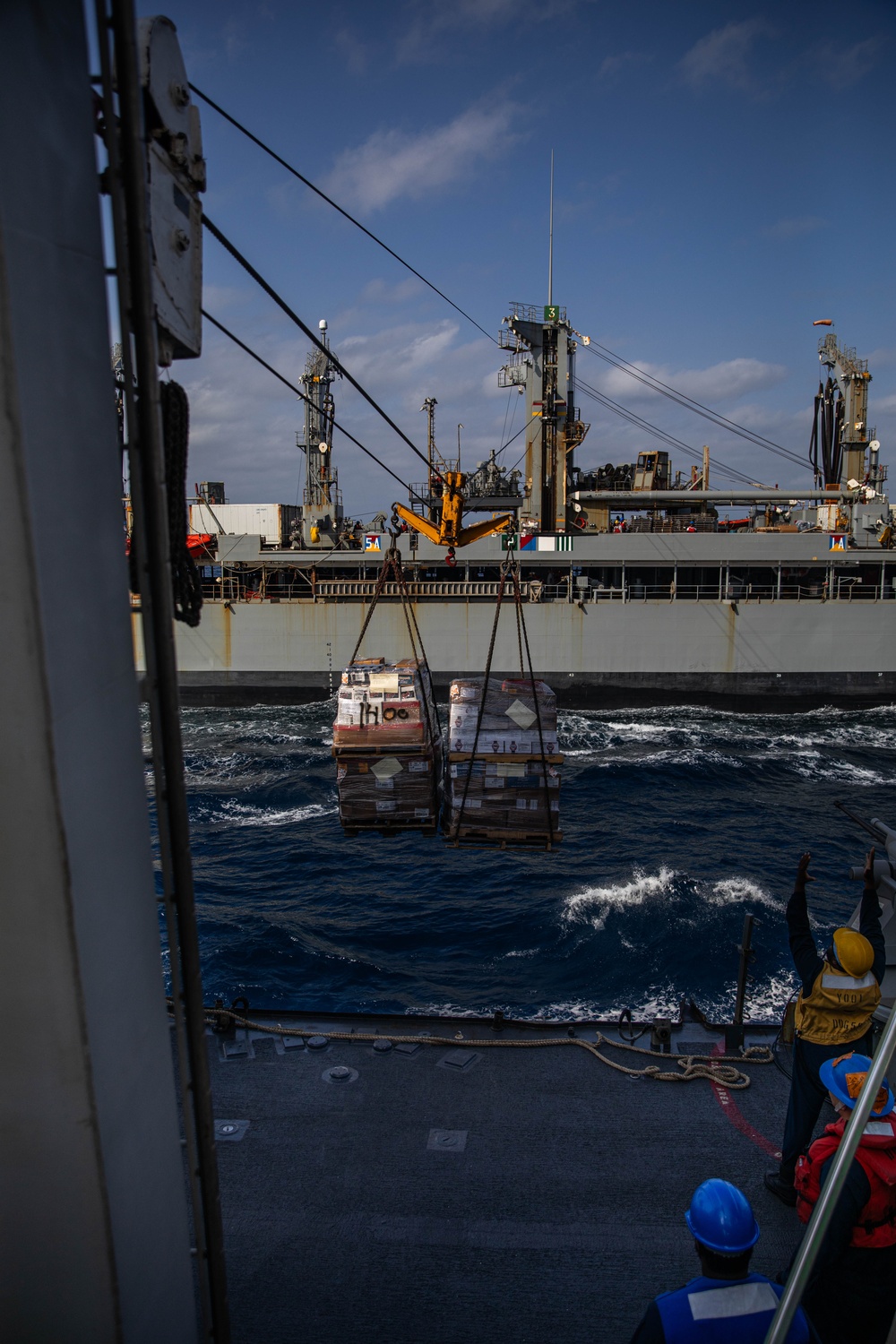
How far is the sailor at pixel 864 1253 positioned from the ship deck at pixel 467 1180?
39.5 inches

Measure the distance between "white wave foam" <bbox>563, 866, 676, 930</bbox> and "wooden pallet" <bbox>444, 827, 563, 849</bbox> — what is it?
5.04 m

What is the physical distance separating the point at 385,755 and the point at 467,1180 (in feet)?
12.1

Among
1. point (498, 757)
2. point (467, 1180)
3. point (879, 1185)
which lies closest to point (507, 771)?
A: point (498, 757)

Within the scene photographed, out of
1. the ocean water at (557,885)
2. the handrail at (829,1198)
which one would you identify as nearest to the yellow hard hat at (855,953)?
the handrail at (829,1198)

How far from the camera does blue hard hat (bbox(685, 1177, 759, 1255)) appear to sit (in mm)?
2416

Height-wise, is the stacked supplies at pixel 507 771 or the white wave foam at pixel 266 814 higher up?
the stacked supplies at pixel 507 771

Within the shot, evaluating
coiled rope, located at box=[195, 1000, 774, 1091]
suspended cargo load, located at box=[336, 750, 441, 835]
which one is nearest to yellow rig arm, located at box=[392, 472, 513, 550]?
suspended cargo load, located at box=[336, 750, 441, 835]

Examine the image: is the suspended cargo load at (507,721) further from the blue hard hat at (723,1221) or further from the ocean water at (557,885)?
the blue hard hat at (723,1221)

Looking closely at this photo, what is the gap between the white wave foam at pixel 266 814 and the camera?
18.1m

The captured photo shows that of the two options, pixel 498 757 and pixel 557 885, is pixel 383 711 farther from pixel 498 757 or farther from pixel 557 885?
pixel 557 885

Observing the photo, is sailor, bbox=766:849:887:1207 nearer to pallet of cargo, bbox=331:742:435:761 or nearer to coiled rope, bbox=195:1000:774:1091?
coiled rope, bbox=195:1000:774:1091

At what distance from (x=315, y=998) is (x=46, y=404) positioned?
388 inches

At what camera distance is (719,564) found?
99.5 feet

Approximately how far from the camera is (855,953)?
13.8ft
